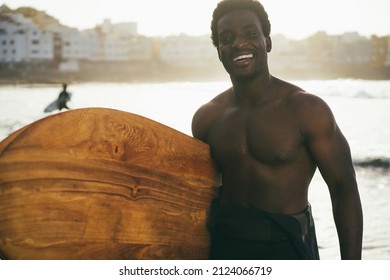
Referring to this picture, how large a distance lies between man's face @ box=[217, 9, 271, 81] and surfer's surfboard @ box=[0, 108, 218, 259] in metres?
0.29

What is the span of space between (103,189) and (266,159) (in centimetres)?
52

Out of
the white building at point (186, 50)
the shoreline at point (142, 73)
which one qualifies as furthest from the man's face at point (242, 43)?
the white building at point (186, 50)

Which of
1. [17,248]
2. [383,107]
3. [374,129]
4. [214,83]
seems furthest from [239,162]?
[214,83]

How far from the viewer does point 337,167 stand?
1.46 meters

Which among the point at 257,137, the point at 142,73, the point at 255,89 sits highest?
the point at 142,73

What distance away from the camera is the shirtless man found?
1.47 m

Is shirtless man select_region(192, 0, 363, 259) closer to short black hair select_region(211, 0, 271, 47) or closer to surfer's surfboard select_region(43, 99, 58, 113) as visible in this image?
short black hair select_region(211, 0, 271, 47)

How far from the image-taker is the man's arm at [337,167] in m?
1.42

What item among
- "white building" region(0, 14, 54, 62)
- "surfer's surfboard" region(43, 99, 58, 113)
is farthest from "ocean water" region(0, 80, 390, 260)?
"white building" region(0, 14, 54, 62)

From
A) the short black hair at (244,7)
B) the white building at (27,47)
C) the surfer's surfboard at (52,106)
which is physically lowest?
the short black hair at (244,7)

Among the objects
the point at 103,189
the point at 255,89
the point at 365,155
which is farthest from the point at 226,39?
the point at 365,155

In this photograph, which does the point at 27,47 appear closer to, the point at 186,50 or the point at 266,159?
the point at 186,50

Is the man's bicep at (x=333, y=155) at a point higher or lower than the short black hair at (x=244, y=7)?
lower

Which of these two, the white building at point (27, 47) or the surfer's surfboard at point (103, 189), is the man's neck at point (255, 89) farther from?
the white building at point (27, 47)
